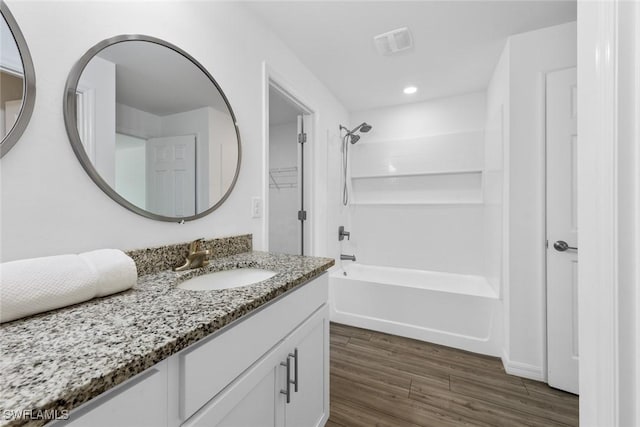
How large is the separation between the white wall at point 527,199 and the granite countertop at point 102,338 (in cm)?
176

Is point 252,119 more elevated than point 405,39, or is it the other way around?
point 405,39

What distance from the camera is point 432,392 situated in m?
1.62

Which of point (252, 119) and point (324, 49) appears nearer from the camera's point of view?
point (252, 119)

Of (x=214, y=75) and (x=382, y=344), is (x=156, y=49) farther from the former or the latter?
(x=382, y=344)

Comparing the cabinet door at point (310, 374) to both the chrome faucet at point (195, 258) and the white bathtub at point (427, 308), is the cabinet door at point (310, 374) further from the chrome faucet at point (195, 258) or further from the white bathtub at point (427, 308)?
the white bathtub at point (427, 308)

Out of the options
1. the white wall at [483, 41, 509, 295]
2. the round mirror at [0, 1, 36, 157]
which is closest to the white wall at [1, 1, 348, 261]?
the round mirror at [0, 1, 36, 157]

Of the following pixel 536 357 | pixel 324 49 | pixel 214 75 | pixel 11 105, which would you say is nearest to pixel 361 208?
pixel 324 49

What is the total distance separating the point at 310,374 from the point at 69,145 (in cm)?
120

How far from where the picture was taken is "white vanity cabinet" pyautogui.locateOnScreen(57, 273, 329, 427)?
48 cm

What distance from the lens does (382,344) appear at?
7.22ft

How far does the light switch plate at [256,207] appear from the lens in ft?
5.13

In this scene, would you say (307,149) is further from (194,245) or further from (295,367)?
(295,367)

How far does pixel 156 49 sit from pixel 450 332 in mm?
2643

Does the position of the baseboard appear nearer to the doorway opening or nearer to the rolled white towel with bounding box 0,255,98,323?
the doorway opening
